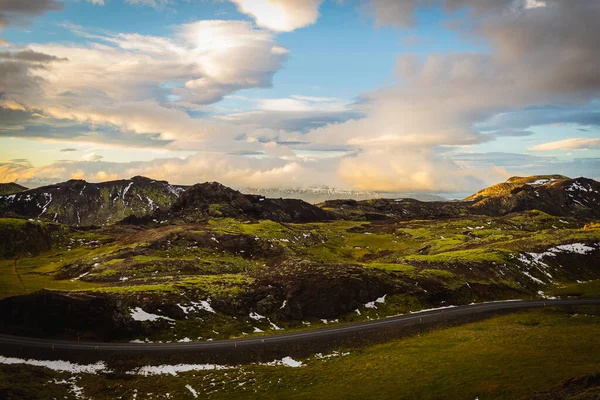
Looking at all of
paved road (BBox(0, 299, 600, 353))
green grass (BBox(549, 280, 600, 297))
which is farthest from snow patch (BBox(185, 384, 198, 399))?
green grass (BBox(549, 280, 600, 297))

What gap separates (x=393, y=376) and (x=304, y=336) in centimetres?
2694

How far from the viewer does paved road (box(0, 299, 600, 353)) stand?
70.0 m

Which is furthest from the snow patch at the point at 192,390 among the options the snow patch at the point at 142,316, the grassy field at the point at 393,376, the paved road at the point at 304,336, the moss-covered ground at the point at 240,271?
the snow patch at the point at 142,316

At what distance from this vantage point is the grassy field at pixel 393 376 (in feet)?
163

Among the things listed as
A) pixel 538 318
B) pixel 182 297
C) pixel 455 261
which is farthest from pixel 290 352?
pixel 455 261

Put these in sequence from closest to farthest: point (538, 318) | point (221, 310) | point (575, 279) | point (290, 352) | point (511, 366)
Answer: point (511, 366) < point (290, 352) < point (538, 318) < point (221, 310) < point (575, 279)

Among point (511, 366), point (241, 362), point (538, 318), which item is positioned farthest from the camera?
point (538, 318)

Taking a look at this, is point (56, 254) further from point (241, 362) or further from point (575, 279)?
point (575, 279)

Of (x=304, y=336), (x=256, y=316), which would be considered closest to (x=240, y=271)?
(x=256, y=316)

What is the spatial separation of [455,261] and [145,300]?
101 metres

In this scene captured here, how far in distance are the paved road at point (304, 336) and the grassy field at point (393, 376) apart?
10.8 m

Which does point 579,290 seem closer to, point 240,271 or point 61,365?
point 240,271

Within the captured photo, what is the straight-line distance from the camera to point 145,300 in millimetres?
87125

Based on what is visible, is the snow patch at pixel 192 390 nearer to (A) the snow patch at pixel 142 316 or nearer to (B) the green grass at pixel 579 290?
(A) the snow patch at pixel 142 316
